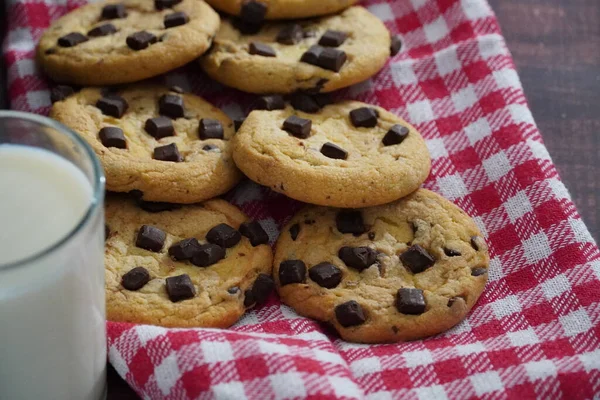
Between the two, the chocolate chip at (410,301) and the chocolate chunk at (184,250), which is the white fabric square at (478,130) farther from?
the chocolate chunk at (184,250)

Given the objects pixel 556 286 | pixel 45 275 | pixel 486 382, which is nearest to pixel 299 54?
pixel 556 286

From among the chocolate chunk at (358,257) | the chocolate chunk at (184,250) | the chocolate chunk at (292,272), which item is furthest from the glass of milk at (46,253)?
the chocolate chunk at (358,257)

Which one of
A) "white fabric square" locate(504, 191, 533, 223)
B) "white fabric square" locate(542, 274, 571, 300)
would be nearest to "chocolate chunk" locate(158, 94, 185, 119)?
"white fabric square" locate(504, 191, 533, 223)

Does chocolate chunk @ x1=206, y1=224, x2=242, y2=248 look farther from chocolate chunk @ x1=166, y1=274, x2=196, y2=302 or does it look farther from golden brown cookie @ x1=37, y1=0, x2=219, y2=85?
golden brown cookie @ x1=37, y1=0, x2=219, y2=85

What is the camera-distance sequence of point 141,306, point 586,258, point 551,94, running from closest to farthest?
point 141,306 < point 586,258 < point 551,94

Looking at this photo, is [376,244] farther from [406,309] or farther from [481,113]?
[481,113]

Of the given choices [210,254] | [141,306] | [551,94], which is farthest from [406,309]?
[551,94]

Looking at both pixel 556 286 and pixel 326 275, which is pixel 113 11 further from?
pixel 556 286
